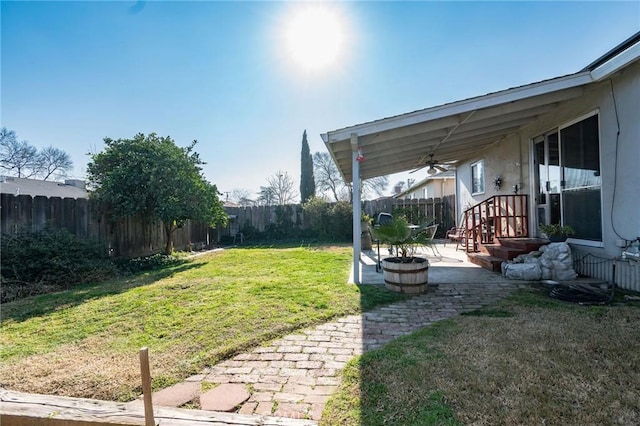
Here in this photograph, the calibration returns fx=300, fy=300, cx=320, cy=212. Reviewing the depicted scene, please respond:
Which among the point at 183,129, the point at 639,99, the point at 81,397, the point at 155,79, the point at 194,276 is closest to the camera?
the point at 81,397

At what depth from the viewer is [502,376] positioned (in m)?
2.09

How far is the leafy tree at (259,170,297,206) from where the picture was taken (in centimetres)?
3014

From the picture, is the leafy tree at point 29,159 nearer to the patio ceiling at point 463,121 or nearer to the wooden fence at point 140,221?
the wooden fence at point 140,221

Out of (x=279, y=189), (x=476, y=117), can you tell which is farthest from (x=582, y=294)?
(x=279, y=189)

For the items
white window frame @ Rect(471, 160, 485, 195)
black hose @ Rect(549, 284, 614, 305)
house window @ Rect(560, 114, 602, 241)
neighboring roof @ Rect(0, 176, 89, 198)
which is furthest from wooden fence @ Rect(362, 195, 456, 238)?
neighboring roof @ Rect(0, 176, 89, 198)

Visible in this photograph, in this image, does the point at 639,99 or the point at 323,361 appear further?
the point at 639,99

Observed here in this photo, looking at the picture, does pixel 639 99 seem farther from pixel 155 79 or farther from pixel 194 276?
pixel 155 79

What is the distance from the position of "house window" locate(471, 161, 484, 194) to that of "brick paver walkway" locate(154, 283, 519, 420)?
6.80 m

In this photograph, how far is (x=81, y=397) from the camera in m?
2.02

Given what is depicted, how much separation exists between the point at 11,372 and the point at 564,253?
6.96 m

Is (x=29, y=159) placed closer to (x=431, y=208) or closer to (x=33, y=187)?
(x=33, y=187)

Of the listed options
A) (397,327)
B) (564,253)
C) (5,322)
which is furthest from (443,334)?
(5,322)

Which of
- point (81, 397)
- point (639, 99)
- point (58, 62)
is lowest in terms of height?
point (81, 397)

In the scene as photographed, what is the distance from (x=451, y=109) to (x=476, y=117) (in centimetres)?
86
